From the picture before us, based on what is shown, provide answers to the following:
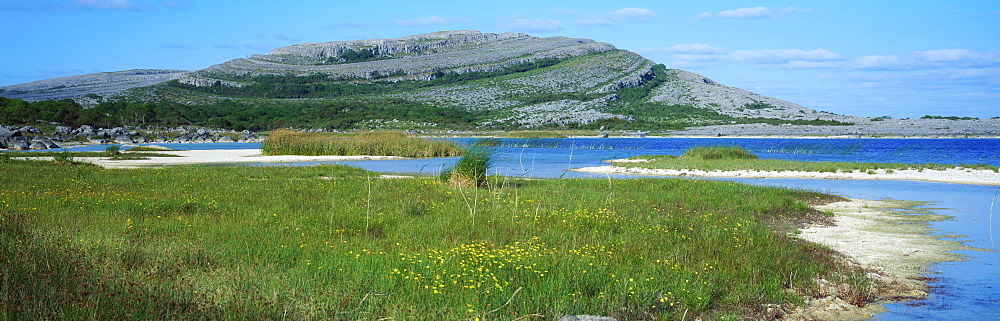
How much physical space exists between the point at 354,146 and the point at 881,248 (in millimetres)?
36365

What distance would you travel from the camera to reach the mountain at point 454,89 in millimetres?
108875

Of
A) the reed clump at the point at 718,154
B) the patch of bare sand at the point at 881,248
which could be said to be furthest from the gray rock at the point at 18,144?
the patch of bare sand at the point at 881,248

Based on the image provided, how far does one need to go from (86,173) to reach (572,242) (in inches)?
601

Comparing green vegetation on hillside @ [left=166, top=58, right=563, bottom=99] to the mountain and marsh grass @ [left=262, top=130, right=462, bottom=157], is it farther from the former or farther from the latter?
marsh grass @ [left=262, top=130, right=462, bottom=157]

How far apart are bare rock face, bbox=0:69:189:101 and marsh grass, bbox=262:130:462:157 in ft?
326

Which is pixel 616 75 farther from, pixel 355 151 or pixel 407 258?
pixel 407 258

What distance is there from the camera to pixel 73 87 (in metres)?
152

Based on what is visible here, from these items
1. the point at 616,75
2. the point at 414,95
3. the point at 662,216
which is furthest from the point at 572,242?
the point at 616,75

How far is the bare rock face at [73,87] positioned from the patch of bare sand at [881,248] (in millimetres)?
135291

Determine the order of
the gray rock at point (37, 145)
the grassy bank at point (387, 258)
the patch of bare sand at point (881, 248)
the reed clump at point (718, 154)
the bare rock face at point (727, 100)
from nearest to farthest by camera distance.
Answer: the grassy bank at point (387, 258) → the patch of bare sand at point (881, 248) → the reed clump at point (718, 154) → the gray rock at point (37, 145) → the bare rock face at point (727, 100)

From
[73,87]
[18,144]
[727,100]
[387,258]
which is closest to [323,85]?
[73,87]

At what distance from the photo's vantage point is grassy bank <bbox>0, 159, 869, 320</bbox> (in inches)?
233

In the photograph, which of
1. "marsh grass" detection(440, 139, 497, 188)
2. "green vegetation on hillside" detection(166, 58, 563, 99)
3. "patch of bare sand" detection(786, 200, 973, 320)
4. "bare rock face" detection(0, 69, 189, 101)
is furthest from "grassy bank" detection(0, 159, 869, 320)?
"bare rock face" detection(0, 69, 189, 101)

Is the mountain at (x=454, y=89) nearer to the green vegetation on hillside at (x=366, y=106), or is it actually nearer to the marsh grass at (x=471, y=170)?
the green vegetation on hillside at (x=366, y=106)
